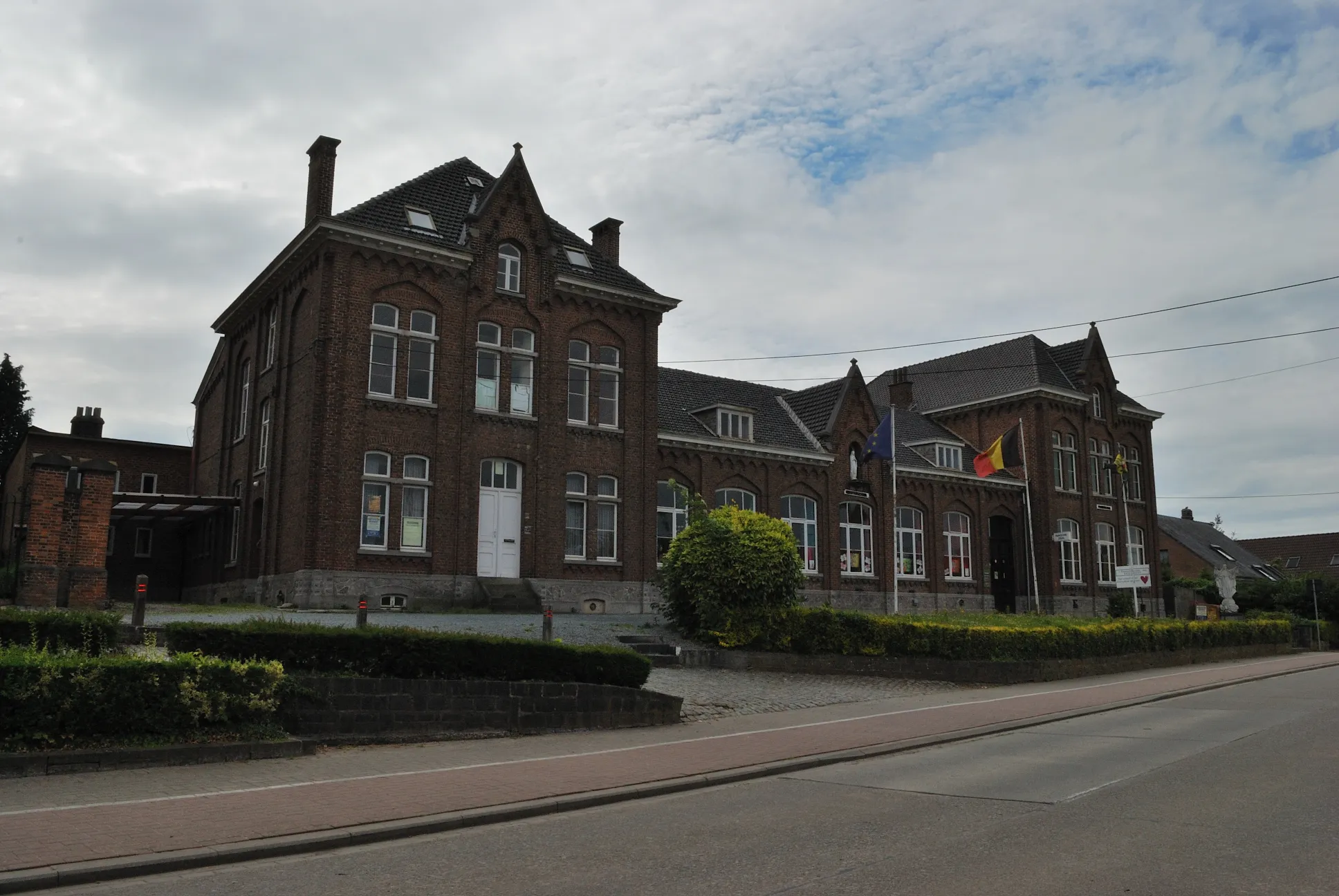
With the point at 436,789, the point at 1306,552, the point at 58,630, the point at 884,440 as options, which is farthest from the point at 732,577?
the point at 1306,552

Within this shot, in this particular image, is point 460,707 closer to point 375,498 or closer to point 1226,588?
point 375,498

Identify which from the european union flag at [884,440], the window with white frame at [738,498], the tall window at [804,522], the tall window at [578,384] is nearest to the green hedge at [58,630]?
the tall window at [578,384]

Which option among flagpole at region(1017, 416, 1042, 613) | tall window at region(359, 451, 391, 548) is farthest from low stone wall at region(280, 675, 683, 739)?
flagpole at region(1017, 416, 1042, 613)

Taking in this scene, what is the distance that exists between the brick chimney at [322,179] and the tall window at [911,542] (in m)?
25.7

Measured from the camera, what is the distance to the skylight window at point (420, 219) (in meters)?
30.5

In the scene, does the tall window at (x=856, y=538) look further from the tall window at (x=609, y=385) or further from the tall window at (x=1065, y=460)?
the tall window at (x=1065, y=460)

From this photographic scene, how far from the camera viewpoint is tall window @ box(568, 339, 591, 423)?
109 ft

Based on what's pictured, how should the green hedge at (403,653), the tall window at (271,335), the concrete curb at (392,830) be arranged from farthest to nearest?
the tall window at (271,335) → the green hedge at (403,653) → the concrete curb at (392,830)

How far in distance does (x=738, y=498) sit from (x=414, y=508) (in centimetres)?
1354

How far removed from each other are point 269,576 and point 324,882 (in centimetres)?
2348

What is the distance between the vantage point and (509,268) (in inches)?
1267

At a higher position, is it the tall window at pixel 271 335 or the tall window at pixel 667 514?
the tall window at pixel 271 335

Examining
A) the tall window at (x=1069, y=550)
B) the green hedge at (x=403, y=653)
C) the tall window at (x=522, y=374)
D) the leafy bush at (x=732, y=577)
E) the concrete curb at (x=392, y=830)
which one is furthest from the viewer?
the tall window at (x=1069, y=550)

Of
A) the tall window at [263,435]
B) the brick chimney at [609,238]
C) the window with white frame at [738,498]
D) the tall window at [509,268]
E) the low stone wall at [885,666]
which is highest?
the brick chimney at [609,238]
